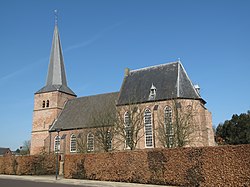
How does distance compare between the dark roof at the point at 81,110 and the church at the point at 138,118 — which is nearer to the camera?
the church at the point at 138,118

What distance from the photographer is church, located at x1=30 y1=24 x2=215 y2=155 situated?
103ft

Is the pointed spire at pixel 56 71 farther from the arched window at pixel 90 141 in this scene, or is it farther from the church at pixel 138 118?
the arched window at pixel 90 141

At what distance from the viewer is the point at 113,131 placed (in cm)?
3362

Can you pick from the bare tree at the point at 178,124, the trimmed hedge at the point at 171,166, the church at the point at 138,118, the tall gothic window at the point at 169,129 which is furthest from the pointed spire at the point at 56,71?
the trimmed hedge at the point at 171,166

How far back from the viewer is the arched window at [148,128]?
34969 mm

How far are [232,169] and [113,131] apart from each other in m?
19.9

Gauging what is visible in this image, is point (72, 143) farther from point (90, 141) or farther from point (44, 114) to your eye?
point (44, 114)

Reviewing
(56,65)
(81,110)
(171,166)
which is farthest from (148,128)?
(56,65)

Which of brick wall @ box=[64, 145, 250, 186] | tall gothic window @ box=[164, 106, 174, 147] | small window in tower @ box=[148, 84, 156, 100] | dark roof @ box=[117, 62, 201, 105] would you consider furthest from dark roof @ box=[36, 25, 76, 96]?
brick wall @ box=[64, 145, 250, 186]

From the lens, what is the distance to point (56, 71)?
164 ft

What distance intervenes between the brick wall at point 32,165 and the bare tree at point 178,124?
13.4 metres

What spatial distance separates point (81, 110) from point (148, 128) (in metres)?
15.4

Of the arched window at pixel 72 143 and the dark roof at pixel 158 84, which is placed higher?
the dark roof at pixel 158 84

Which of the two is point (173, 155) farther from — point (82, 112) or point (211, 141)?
point (82, 112)
